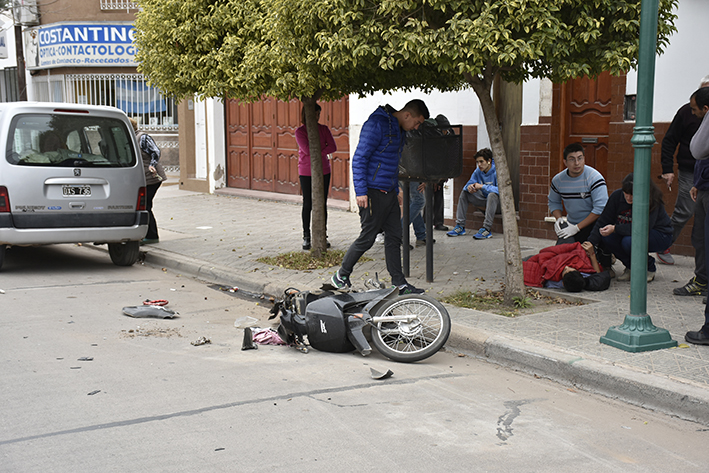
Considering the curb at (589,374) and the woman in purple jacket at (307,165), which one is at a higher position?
the woman in purple jacket at (307,165)

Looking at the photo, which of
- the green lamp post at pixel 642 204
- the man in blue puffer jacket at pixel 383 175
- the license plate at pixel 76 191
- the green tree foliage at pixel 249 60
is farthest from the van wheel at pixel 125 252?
the green lamp post at pixel 642 204

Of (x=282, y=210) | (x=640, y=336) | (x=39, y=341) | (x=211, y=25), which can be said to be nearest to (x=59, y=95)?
(x=282, y=210)

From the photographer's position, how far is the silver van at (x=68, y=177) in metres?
8.31

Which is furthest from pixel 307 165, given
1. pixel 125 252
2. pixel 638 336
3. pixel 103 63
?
pixel 103 63

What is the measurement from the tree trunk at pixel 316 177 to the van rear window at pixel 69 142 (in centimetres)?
214

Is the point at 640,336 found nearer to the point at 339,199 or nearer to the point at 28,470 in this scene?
the point at 28,470

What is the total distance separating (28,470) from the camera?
Result: 355cm

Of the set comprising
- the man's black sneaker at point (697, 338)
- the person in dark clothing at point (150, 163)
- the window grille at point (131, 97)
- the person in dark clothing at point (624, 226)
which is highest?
the window grille at point (131, 97)

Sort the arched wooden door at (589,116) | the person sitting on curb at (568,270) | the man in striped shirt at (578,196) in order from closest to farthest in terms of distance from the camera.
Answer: the person sitting on curb at (568,270)
the man in striped shirt at (578,196)
the arched wooden door at (589,116)

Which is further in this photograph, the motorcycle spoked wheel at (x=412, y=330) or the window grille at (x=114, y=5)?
the window grille at (x=114, y=5)

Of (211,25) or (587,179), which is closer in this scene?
(587,179)

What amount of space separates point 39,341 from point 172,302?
1.78m

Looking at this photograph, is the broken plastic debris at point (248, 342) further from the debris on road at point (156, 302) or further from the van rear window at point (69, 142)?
the van rear window at point (69, 142)

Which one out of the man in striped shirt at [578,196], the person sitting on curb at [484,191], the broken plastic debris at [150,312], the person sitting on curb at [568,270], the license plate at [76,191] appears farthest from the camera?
the person sitting on curb at [484,191]
